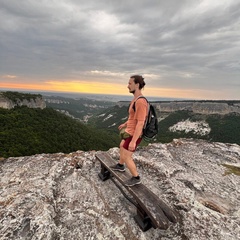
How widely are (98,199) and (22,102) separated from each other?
2823 inches

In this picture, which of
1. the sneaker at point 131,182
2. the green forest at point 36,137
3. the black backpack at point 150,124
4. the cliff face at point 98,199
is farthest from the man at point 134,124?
the green forest at point 36,137

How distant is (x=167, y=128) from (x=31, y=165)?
13672 centimetres

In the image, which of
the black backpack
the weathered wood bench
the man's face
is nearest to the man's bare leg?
the weathered wood bench

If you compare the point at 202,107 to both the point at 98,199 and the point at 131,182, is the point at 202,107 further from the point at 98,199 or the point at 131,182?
the point at 98,199

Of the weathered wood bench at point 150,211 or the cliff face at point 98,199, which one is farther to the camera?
the cliff face at point 98,199

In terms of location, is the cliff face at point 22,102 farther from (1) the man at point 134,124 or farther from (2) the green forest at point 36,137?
(1) the man at point 134,124

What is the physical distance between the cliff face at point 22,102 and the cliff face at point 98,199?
62.7 metres

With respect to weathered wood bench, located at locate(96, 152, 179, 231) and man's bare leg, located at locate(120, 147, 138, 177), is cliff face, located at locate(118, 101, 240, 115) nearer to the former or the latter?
man's bare leg, located at locate(120, 147, 138, 177)

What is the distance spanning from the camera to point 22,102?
220 feet

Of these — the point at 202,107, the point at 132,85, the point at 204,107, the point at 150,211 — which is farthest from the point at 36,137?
the point at 202,107

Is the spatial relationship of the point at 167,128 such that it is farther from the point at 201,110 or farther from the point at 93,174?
the point at 93,174

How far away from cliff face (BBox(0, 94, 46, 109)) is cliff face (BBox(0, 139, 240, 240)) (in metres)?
62.7

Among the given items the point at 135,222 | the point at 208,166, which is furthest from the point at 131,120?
the point at 208,166

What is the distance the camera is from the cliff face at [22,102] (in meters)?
60.0
